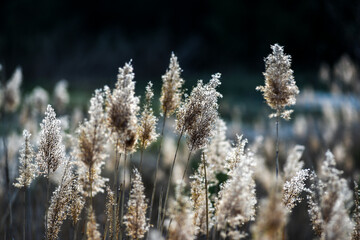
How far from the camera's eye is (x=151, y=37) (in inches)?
762

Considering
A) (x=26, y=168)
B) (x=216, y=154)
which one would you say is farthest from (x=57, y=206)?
(x=216, y=154)

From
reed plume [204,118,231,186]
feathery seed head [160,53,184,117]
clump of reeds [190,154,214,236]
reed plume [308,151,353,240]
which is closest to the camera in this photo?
reed plume [308,151,353,240]

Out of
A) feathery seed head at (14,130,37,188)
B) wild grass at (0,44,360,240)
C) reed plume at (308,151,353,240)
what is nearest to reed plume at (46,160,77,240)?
wild grass at (0,44,360,240)

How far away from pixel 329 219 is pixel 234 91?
15260 millimetres

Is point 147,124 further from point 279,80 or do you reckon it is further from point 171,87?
point 279,80

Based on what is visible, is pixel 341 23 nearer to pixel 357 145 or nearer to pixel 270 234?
pixel 357 145

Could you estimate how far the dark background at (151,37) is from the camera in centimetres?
1505

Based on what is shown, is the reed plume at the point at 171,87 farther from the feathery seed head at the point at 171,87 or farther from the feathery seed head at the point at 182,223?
the feathery seed head at the point at 182,223

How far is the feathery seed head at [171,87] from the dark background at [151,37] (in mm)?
11036

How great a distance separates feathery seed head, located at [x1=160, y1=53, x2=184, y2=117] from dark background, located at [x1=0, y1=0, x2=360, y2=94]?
11.0 meters

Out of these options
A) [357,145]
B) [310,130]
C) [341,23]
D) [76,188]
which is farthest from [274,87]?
[310,130]

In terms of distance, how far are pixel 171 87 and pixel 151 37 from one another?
18.5m

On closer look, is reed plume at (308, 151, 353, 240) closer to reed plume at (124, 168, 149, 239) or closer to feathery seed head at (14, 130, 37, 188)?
reed plume at (124, 168, 149, 239)

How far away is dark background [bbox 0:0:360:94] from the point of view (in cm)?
1505
